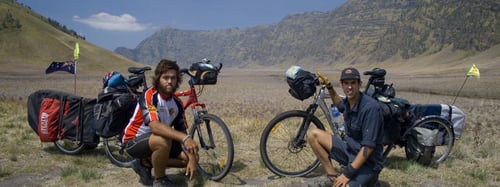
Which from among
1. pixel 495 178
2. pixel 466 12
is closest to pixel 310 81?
pixel 495 178

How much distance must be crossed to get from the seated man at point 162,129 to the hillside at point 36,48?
82.6 metres

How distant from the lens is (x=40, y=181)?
5.16 m

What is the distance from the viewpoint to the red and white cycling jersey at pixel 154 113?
441 centimetres

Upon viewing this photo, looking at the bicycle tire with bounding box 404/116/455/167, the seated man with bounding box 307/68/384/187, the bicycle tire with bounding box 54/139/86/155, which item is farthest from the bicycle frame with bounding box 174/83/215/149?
the bicycle tire with bounding box 404/116/455/167

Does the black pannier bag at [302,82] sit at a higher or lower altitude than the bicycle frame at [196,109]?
higher

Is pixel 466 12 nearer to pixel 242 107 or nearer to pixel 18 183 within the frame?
pixel 242 107

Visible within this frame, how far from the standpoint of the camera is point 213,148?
5.38m

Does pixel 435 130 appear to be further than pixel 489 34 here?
No

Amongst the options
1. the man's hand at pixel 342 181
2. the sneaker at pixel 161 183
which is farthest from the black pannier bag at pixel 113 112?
the man's hand at pixel 342 181

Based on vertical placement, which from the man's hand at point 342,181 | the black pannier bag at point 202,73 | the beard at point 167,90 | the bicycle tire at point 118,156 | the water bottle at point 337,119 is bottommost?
the bicycle tire at point 118,156

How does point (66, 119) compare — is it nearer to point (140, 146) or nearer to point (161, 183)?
point (140, 146)

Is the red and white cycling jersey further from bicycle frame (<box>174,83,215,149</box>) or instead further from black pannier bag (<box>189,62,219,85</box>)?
black pannier bag (<box>189,62,219,85</box>)

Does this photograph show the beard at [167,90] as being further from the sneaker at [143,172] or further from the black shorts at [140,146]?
the sneaker at [143,172]

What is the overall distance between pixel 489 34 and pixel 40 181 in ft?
387
